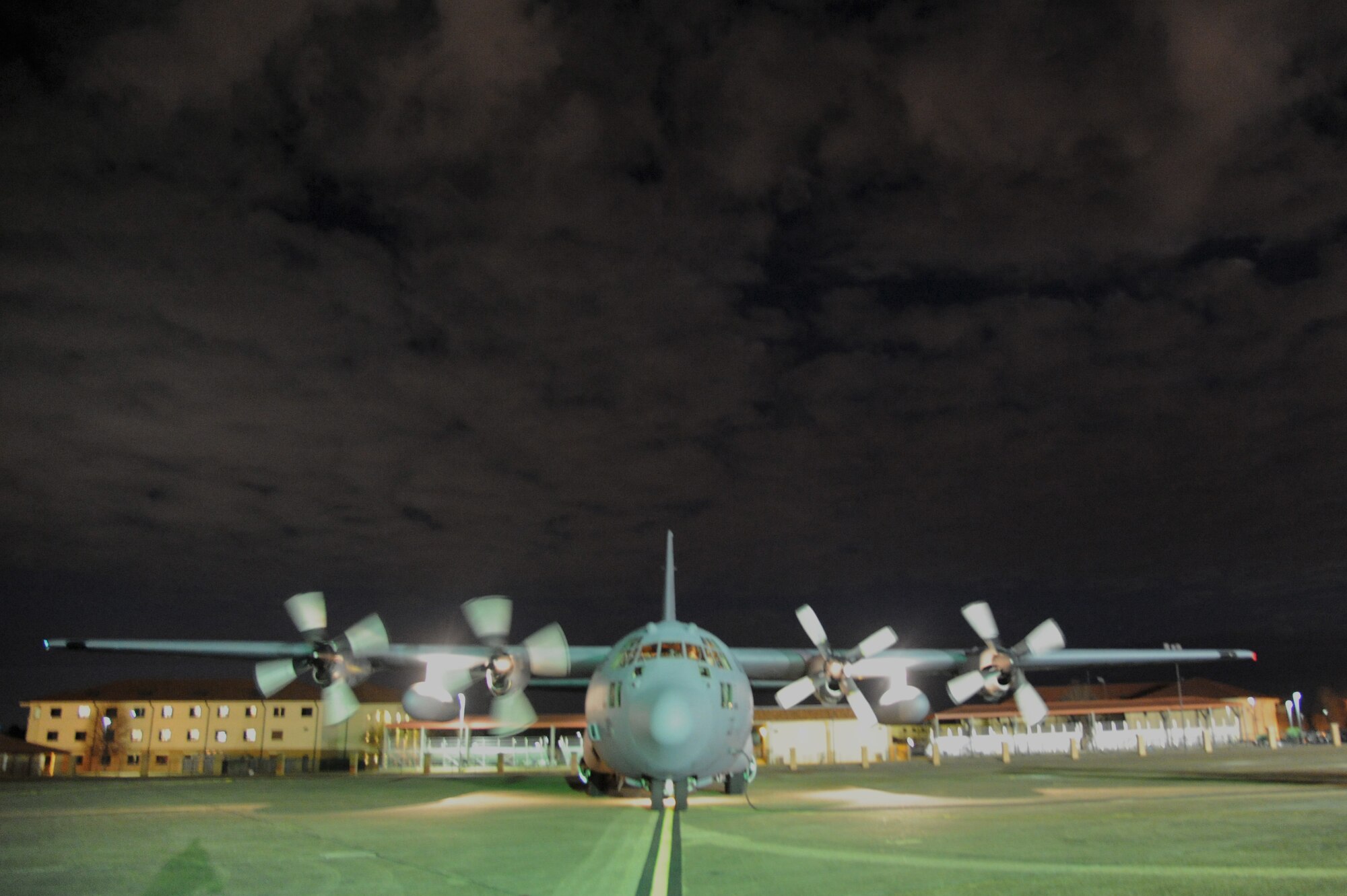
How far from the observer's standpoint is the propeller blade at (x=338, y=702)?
25.0 m

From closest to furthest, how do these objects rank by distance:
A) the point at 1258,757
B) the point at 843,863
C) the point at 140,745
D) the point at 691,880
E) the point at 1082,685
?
the point at 691,880
the point at 843,863
the point at 1258,757
the point at 140,745
the point at 1082,685

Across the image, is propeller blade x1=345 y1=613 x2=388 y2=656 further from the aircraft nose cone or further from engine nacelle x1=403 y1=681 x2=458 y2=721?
the aircraft nose cone

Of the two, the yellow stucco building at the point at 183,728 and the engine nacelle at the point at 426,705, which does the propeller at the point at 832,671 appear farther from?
the yellow stucco building at the point at 183,728

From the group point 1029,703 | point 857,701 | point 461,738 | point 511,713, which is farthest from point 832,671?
point 461,738

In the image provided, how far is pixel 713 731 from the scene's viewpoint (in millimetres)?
17828

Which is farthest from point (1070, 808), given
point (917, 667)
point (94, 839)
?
point (94, 839)

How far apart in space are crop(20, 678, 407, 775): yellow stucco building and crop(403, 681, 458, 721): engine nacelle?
55035mm

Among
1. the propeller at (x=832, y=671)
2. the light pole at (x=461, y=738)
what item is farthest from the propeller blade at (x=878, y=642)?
the light pole at (x=461, y=738)

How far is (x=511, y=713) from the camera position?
26.9 meters

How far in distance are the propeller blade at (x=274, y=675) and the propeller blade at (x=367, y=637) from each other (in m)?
1.75

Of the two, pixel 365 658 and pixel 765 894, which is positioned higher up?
pixel 365 658

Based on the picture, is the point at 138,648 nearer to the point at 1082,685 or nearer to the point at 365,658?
the point at 365,658

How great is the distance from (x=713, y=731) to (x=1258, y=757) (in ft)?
115

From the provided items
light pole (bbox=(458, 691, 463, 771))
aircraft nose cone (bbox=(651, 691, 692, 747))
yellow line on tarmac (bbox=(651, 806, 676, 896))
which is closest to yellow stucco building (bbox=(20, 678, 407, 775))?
light pole (bbox=(458, 691, 463, 771))
